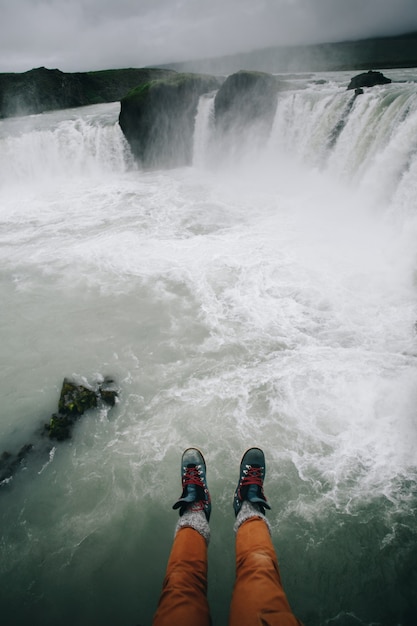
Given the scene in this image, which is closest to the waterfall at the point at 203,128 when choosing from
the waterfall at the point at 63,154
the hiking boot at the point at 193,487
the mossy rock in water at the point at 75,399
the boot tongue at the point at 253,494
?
the waterfall at the point at 63,154

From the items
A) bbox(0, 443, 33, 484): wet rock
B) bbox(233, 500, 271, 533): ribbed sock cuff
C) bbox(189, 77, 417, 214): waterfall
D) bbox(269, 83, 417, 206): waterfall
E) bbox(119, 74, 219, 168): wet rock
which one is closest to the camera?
bbox(233, 500, 271, 533): ribbed sock cuff

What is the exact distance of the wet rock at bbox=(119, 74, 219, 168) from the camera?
74.7ft

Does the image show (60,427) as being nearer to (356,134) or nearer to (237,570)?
(237,570)

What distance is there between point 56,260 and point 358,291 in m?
10.6

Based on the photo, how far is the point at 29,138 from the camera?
25.5m

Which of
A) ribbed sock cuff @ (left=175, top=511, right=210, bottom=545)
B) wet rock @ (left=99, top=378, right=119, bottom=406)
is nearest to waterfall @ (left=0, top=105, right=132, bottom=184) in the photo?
wet rock @ (left=99, top=378, right=119, bottom=406)

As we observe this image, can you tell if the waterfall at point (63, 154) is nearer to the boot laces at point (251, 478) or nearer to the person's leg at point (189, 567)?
the boot laces at point (251, 478)

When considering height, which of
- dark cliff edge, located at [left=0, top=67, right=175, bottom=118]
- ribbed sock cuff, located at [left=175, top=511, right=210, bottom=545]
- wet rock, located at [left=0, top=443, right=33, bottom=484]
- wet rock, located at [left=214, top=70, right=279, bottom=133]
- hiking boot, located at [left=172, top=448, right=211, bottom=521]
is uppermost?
dark cliff edge, located at [left=0, top=67, right=175, bottom=118]

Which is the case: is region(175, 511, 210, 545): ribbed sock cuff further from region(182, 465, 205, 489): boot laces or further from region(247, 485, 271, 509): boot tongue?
region(247, 485, 271, 509): boot tongue

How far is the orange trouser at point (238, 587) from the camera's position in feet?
8.66

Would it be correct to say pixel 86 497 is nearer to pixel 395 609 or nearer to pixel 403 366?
pixel 395 609

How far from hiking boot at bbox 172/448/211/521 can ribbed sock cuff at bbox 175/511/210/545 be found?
12cm

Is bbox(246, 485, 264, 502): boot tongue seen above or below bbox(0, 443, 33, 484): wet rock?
above

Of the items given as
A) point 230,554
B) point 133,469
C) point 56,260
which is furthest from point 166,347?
point 56,260
